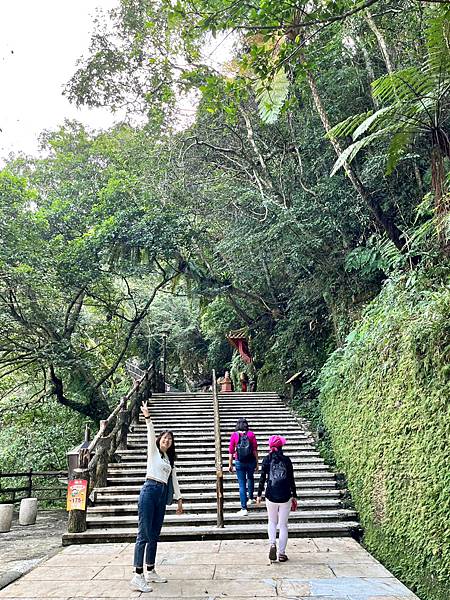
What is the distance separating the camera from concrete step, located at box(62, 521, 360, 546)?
6.56 meters

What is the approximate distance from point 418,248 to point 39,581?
7472mm

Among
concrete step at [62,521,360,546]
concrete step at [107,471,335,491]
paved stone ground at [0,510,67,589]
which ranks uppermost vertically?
concrete step at [107,471,335,491]

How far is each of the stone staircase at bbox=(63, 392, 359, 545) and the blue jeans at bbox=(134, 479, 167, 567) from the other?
2.23 meters

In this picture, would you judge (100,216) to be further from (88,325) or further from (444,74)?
(444,74)

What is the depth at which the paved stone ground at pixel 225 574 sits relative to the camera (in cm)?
438

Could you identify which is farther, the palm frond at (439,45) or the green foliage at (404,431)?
the palm frond at (439,45)

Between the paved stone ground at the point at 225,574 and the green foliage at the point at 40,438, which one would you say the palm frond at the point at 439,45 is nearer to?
the paved stone ground at the point at 225,574

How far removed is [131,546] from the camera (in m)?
6.35

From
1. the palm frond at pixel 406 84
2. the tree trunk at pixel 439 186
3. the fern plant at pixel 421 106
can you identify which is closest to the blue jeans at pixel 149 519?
the fern plant at pixel 421 106

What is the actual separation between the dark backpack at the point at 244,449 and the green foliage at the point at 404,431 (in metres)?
1.72

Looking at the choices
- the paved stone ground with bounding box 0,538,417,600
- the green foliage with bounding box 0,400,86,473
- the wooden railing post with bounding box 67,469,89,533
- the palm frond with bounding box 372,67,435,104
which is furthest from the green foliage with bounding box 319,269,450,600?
the green foliage with bounding box 0,400,86,473

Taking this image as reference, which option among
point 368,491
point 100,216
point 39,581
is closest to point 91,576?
point 39,581

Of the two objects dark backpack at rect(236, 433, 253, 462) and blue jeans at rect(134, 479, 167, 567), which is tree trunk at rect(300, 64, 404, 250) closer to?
dark backpack at rect(236, 433, 253, 462)

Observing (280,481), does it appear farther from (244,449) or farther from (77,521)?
(77,521)
